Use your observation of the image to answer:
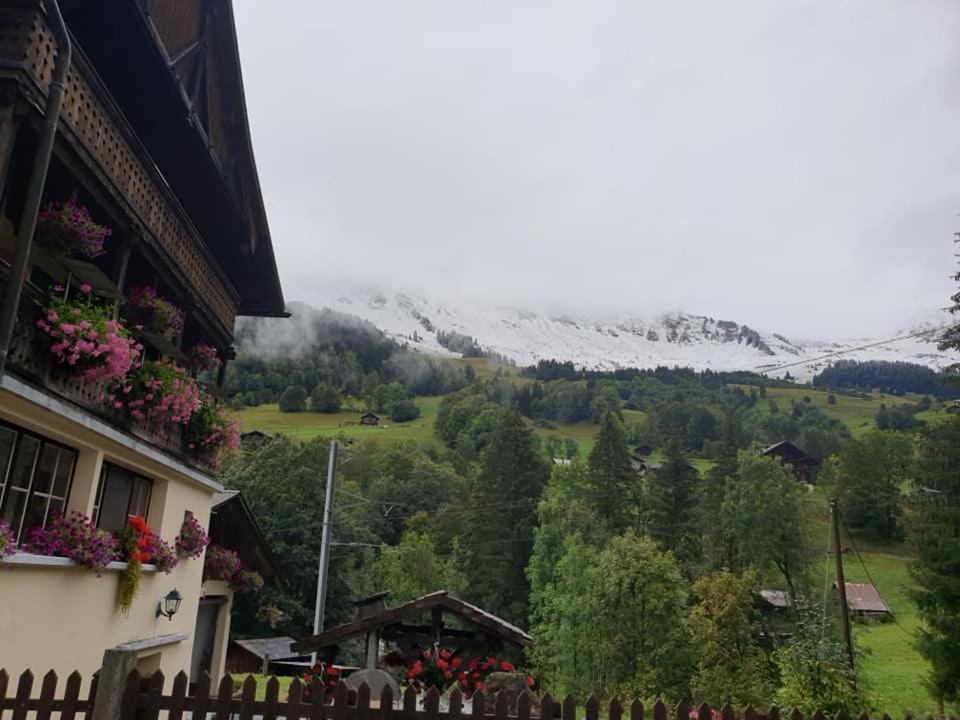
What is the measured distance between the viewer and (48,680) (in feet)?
18.4

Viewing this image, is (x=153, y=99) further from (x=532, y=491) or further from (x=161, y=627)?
(x=532, y=491)

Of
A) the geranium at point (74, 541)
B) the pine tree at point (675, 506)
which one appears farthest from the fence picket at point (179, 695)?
the pine tree at point (675, 506)

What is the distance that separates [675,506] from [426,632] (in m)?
41.6

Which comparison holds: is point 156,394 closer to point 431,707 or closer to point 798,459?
point 431,707

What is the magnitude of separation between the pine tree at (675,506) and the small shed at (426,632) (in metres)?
38.0

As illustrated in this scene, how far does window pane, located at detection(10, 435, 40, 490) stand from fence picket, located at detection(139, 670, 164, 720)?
309cm

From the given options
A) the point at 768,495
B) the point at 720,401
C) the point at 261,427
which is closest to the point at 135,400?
the point at 768,495

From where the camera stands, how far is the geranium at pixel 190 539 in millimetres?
11953

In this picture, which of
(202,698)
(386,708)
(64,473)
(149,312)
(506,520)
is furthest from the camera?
(506,520)

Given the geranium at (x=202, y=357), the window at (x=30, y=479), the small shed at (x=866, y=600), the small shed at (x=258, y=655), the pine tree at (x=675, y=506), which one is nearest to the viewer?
the window at (x=30, y=479)

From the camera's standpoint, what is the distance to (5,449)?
7391mm

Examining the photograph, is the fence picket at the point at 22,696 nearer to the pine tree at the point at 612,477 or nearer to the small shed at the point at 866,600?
the pine tree at the point at 612,477

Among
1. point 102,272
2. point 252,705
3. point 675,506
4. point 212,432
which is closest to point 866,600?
point 675,506

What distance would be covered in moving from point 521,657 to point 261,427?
65357 millimetres
